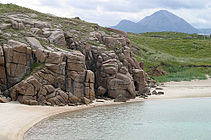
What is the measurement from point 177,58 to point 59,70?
6454 centimetres

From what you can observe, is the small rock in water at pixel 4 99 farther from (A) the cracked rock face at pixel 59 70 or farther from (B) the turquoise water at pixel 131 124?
(B) the turquoise water at pixel 131 124

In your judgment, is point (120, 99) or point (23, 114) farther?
point (120, 99)

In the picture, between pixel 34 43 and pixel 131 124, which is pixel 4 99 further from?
pixel 131 124

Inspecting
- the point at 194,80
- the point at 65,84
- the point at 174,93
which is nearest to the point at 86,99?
the point at 65,84

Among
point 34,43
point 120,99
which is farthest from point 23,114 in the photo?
point 120,99

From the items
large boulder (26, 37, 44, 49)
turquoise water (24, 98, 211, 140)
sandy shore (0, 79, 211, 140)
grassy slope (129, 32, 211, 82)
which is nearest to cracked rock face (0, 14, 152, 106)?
large boulder (26, 37, 44, 49)

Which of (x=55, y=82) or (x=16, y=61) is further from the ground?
(x=16, y=61)

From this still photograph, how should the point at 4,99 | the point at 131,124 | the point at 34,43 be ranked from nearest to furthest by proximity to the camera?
the point at 131,124, the point at 4,99, the point at 34,43

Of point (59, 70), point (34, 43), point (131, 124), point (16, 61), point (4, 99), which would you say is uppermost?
point (34, 43)

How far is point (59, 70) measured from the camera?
36.6m

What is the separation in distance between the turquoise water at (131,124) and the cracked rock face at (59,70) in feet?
14.0

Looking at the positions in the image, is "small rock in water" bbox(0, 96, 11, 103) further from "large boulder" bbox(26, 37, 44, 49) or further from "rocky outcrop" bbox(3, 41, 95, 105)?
"large boulder" bbox(26, 37, 44, 49)

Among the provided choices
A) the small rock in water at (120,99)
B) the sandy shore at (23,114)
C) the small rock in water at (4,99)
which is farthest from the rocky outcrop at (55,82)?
the small rock in water at (120,99)

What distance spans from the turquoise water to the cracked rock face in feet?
14.0
